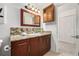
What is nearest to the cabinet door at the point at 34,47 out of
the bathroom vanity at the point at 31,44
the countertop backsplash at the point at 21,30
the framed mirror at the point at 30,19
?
the bathroom vanity at the point at 31,44

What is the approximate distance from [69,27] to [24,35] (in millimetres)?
696

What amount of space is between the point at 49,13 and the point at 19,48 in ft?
2.30

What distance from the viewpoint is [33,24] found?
1865 millimetres

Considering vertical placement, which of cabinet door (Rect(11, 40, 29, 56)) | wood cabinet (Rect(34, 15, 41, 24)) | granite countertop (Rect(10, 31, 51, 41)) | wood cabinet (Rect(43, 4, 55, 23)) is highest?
wood cabinet (Rect(43, 4, 55, 23))

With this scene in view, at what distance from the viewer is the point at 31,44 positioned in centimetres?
184

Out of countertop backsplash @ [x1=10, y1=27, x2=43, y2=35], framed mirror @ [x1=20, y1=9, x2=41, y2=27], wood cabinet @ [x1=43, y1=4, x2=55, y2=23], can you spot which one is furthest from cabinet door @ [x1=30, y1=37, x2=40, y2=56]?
wood cabinet @ [x1=43, y1=4, x2=55, y2=23]

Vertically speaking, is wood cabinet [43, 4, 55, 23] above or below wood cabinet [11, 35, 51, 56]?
above

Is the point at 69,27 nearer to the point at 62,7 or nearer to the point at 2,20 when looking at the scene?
the point at 62,7

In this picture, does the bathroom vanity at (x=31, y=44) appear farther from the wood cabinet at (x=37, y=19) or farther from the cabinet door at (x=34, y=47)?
the wood cabinet at (x=37, y=19)

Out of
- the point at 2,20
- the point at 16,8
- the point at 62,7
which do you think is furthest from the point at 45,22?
the point at 2,20

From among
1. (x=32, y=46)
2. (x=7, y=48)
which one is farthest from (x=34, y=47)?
(x=7, y=48)

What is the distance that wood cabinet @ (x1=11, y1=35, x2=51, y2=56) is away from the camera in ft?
5.66

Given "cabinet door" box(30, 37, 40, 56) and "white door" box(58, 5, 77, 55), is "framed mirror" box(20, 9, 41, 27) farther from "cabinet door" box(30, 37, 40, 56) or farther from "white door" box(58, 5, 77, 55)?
"white door" box(58, 5, 77, 55)

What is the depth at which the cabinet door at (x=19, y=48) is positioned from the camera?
5.53ft
